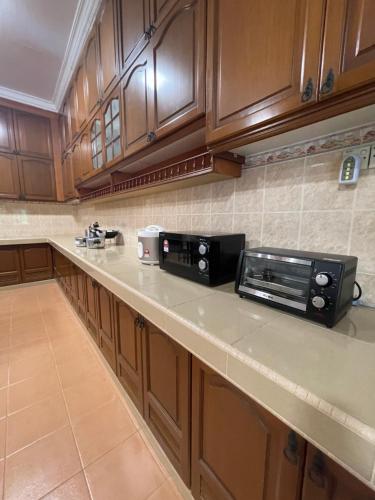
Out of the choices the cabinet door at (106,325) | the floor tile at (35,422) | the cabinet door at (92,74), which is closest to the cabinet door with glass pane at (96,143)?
the cabinet door at (92,74)

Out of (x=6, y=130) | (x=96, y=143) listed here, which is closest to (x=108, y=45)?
(x=96, y=143)

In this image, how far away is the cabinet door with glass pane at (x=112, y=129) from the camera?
154 cm

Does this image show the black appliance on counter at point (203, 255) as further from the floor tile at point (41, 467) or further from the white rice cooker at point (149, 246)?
the floor tile at point (41, 467)

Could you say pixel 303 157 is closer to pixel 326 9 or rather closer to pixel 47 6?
pixel 326 9

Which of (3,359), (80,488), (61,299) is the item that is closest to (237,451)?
(80,488)

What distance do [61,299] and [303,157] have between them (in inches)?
129

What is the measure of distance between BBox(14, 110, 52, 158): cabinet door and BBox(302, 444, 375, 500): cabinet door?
4405 millimetres

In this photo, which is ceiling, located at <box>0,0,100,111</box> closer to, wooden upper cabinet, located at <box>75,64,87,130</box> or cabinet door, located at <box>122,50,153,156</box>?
wooden upper cabinet, located at <box>75,64,87,130</box>

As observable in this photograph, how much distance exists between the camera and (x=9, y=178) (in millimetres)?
3150

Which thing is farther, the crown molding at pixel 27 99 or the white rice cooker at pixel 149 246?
the crown molding at pixel 27 99

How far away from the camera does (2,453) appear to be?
1.02 m

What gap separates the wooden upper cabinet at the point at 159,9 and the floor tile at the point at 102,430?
2.14 meters

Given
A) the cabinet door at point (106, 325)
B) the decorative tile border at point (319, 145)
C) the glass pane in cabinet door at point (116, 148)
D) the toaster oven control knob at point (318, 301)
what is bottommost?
the cabinet door at point (106, 325)

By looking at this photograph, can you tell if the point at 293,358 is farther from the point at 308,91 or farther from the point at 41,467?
the point at 41,467
